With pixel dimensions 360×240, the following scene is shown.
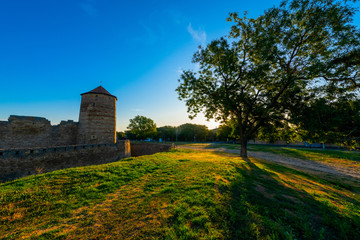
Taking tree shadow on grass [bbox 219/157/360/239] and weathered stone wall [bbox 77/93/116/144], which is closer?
tree shadow on grass [bbox 219/157/360/239]

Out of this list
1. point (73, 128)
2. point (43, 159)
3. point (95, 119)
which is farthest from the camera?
point (95, 119)

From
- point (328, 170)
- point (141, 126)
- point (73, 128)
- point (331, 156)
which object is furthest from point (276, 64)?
point (141, 126)

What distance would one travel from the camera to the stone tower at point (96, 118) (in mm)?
18828

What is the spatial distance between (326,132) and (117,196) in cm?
1530

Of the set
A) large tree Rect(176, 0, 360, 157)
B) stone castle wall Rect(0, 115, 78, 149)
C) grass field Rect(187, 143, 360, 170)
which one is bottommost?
grass field Rect(187, 143, 360, 170)

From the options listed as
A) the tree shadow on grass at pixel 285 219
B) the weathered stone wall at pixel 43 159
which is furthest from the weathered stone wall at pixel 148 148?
the tree shadow on grass at pixel 285 219

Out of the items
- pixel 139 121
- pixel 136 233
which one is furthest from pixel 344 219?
pixel 139 121

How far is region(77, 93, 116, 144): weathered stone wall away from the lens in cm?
1881

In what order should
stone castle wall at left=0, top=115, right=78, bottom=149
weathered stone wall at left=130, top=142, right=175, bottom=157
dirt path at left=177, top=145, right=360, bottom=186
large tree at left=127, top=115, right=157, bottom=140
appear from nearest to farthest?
dirt path at left=177, top=145, right=360, bottom=186
stone castle wall at left=0, top=115, right=78, bottom=149
weathered stone wall at left=130, top=142, right=175, bottom=157
large tree at left=127, top=115, right=157, bottom=140

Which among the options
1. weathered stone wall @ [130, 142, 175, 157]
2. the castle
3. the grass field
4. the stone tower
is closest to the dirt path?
the grass field

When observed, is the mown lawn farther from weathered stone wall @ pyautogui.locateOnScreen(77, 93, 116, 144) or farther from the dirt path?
weathered stone wall @ pyautogui.locateOnScreen(77, 93, 116, 144)

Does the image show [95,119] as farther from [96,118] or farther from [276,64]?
[276,64]

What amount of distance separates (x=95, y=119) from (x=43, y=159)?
9.41 metres

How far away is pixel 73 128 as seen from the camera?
18906 millimetres
